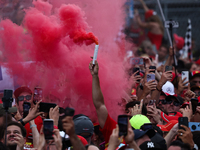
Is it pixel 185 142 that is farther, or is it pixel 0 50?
pixel 0 50

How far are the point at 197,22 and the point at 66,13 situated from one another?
8.76 meters

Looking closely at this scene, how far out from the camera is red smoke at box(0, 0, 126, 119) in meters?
4.63

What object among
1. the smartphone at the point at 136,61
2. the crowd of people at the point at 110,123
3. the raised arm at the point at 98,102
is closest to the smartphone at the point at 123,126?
the crowd of people at the point at 110,123

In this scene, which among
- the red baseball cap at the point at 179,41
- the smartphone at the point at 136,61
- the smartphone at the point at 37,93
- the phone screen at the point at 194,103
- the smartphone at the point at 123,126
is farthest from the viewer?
the red baseball cap at the point at 179,41

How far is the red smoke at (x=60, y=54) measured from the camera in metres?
4.63

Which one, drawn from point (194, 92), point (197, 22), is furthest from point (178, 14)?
point (194, 92)

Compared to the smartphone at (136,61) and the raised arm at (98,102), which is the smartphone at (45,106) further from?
the smartphone at (136,61)

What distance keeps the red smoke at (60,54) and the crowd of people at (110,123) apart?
318mm

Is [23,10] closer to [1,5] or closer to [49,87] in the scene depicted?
[1,5]

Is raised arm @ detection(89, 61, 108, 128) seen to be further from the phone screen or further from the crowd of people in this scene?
the phone screen

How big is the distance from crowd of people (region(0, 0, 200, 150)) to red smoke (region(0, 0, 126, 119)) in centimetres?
32

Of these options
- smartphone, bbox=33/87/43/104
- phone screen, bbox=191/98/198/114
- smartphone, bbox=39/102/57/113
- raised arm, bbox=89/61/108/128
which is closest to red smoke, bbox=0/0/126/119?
smartphone, bbox=33/87/43/104

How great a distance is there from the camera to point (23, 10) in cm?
495

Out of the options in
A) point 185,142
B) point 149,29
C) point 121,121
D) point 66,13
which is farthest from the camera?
point 149,29
